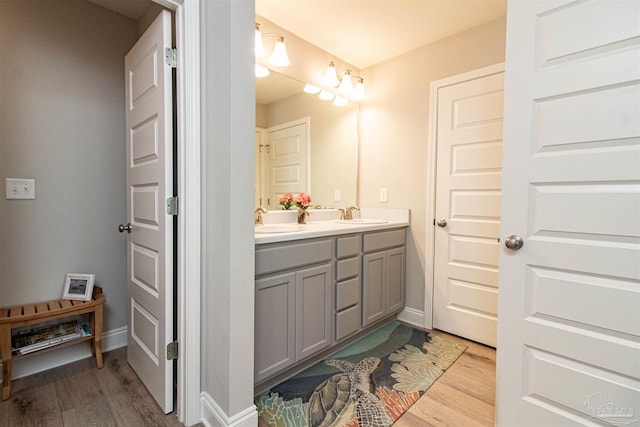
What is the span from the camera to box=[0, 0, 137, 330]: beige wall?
1760 millimetres

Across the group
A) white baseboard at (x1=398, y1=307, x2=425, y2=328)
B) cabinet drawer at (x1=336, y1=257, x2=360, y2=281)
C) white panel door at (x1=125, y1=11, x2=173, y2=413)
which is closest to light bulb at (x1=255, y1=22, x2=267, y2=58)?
white panel door at (x1=125, y1=11, x2=173, y2=413)

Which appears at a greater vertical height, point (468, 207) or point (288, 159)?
point (288, 159)

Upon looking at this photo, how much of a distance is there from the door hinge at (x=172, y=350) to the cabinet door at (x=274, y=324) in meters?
0.37

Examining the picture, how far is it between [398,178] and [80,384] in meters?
2.58

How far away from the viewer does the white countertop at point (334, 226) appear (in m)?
1.60

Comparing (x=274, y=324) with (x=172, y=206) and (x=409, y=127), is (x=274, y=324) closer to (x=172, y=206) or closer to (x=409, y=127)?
(x=172, y=206)

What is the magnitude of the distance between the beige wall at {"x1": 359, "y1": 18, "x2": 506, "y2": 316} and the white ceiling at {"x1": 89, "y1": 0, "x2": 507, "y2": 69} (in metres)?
0.14

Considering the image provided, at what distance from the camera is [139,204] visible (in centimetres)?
171

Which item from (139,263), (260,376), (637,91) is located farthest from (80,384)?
(637,91)

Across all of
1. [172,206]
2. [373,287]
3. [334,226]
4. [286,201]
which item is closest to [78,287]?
[172,206]

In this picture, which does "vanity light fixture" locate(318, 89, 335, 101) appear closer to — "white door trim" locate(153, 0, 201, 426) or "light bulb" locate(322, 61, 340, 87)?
"light bulb" locate(322, 61, 340, 87)

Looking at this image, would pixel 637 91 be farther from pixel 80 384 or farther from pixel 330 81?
pixel 80 384

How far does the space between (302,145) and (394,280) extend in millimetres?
1358

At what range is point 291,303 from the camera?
1.71m
